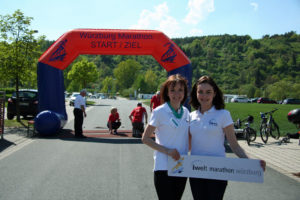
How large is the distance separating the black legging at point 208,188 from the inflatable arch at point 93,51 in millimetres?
9403

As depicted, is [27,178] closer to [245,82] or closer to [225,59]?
[245,82]

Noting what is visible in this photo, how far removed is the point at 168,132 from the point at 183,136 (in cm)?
15

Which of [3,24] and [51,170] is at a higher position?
[3,24]

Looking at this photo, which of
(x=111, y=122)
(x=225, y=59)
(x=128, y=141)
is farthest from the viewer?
(x=225, y=59)

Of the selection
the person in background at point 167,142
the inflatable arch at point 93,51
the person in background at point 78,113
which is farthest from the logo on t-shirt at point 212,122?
the inflatable arch at point 93,51

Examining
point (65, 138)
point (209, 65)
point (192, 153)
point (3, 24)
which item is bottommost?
point (65, 138)

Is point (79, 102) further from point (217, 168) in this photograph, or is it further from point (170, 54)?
point (217, 168)

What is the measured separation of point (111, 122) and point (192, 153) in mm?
10066

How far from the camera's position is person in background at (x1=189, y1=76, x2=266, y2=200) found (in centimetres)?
278

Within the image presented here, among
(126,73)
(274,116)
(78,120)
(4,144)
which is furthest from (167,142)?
(126,73)

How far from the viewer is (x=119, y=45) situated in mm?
12406

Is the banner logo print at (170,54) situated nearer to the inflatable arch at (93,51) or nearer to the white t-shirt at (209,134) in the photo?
the inflatable arch at (93,51)

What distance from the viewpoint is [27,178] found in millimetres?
5723

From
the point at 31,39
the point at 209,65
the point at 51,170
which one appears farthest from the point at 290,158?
the point at 209,65
